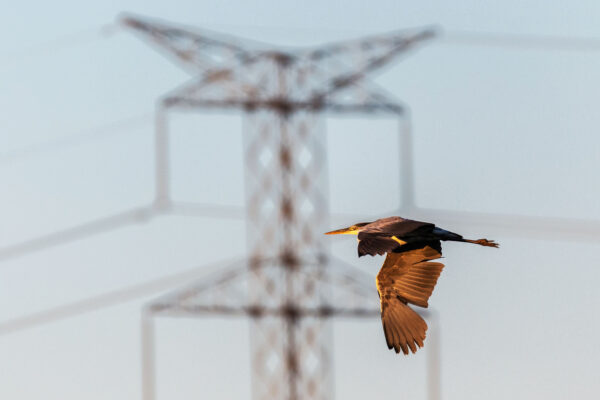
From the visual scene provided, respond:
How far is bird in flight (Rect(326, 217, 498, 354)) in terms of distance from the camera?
76.3 ft

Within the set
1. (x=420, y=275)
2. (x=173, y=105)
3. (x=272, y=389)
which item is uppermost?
(x=173, y=105)

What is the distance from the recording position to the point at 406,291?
2450 cm

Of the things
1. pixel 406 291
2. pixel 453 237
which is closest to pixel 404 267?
pixel 406 291

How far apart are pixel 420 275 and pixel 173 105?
19476 millimetres

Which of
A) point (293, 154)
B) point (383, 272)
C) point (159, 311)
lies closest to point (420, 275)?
point (383, 272)

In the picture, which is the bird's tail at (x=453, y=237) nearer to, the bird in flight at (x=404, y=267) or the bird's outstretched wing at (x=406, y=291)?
the bird in flight at (x=404, y=267)

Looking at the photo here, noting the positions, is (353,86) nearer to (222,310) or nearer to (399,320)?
(222,310)

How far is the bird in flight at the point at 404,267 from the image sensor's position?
23.2 m

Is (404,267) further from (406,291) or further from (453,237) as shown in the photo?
(453,237)

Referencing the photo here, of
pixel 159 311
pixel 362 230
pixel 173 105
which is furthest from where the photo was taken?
pixel 159 311

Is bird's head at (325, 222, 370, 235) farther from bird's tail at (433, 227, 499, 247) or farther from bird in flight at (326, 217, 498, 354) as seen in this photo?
bird's tail at (433, 227, 499, 247)

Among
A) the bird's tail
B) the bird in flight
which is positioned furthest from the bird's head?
the bird's tail

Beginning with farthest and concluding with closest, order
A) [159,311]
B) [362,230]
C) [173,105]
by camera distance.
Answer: [159,311], [173,105], [362,230]

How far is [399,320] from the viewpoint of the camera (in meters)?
23.9
